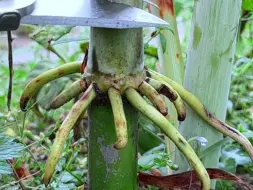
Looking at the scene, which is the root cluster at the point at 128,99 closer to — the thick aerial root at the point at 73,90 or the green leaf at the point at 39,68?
the thick aerial root at the point at 73,90

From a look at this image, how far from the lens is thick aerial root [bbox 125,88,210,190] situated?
0.53 metres

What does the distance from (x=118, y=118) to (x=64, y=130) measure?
0.05 meters

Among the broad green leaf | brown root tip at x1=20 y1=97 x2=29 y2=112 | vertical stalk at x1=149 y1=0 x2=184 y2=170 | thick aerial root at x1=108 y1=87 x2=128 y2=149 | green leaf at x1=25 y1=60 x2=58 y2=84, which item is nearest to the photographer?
thick aerial root at x1=108 y1=87 x2=128 y2=149

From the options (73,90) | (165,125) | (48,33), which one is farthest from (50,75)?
(48,33)

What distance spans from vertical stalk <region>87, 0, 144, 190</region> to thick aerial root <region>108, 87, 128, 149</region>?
22mm

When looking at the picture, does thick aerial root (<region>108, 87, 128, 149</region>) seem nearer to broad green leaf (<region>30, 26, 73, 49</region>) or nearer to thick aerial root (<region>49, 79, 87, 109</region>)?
thick aerial root (<region>49, 79, 87, 109</region>)

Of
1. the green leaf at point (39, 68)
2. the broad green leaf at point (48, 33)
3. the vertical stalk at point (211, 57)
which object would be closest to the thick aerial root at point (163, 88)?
the vertical stalk at point (211, 57)

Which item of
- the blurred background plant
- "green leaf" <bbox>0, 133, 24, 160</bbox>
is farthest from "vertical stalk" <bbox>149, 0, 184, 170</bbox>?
"green leaf" <bbox>0, 133, 24, 160</bbox>

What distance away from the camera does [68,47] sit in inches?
51.3

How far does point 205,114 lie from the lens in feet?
2.09

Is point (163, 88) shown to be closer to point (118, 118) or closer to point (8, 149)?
point (118, 118)

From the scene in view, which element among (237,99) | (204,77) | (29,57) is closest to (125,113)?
(204,77)

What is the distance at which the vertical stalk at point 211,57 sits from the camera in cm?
64

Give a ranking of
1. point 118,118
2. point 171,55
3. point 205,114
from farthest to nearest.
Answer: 1. point 171,55
2. point 205,114
3. point 118,118
